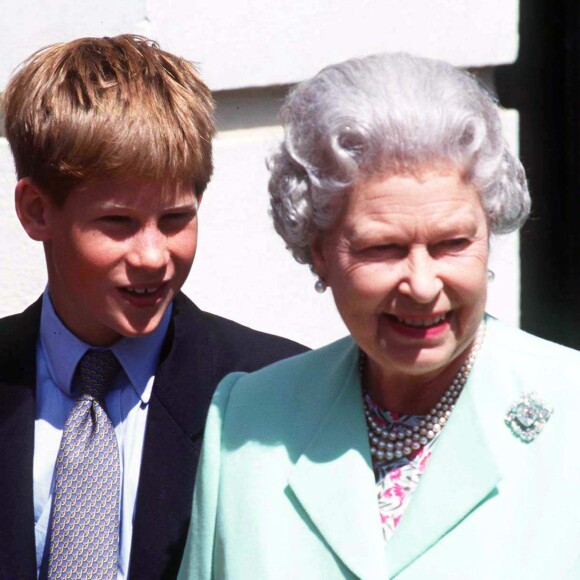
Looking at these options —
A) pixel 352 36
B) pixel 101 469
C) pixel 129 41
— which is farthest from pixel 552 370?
pixel 352 36

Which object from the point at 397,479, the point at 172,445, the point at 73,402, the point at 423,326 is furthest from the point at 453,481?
the point at 73,402

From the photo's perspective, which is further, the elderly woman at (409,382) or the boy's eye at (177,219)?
the boy's eye at (177,219)

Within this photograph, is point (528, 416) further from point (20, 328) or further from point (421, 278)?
point (20, 328)

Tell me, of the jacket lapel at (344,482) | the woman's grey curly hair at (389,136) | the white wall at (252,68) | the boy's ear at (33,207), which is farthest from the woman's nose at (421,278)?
the white wall at (252,68)

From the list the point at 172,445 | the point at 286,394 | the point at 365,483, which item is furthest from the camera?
the point at 172,445

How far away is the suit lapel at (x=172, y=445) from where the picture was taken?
2.72 meters

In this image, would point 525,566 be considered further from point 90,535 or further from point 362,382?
point 90,535

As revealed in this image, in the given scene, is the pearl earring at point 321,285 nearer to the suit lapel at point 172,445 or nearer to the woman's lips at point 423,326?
the woman's lips at point 423,326

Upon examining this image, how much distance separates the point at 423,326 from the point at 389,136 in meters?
0.35

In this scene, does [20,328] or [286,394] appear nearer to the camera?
[286,394]

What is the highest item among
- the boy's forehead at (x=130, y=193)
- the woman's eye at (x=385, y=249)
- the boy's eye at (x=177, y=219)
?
the boy's forehead at (x=130, y=193)

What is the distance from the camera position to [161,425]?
283cm

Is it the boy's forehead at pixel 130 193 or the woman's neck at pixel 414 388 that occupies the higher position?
the boy's forehead at pixel 130 193

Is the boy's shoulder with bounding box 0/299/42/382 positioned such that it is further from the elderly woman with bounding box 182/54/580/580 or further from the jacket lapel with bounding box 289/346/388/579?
the jacket lapel with bounding box 289/346/388/579
